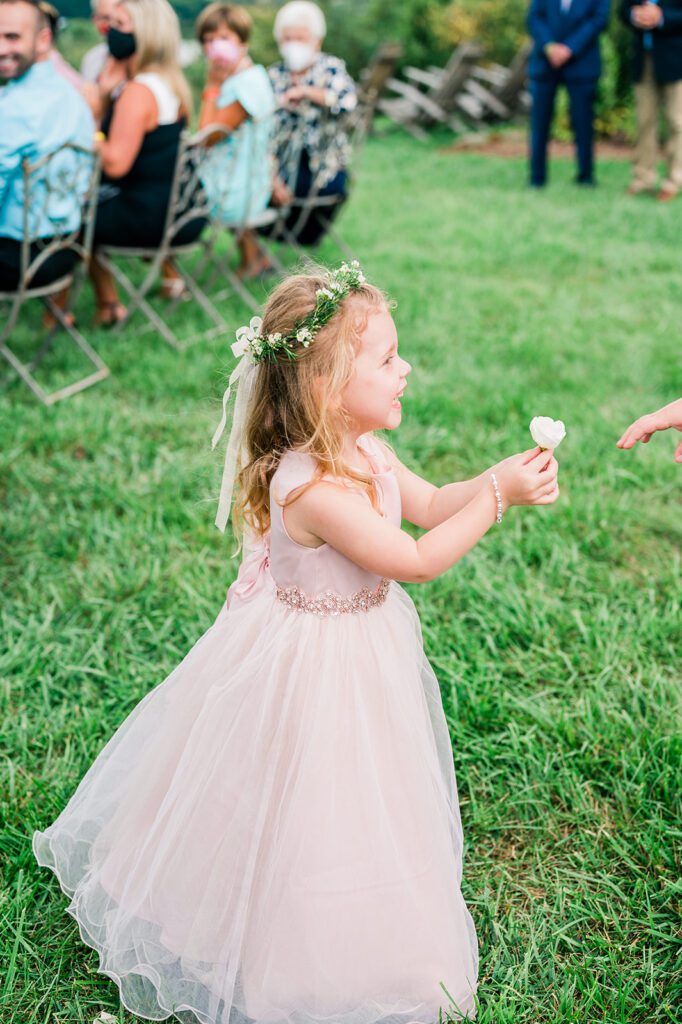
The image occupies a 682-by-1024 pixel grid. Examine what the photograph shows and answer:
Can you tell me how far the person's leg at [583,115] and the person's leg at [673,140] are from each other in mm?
735

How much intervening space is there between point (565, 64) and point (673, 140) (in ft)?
4.32

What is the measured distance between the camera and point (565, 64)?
9.73 meters

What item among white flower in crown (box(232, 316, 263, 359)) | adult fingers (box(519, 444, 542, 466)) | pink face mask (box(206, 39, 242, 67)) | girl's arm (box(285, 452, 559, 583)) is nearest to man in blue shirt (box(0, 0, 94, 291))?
pink face mask (box(206, 39, 242, 67))

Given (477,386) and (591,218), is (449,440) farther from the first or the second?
(591,218)

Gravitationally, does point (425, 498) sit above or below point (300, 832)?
above

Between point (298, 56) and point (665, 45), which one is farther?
point (665, 45)

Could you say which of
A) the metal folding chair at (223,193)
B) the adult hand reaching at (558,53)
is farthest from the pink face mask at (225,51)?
the adult hand reaching at (558,53)

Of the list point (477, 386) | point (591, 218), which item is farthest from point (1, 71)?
point (591, 218)

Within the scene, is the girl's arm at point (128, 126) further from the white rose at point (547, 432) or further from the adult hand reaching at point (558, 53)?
the adult hand reaching at point (558, 53)

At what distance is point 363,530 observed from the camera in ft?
5.51

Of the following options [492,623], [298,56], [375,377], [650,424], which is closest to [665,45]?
[298,56]

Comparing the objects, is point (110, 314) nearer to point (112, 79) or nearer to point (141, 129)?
point (141, 129)

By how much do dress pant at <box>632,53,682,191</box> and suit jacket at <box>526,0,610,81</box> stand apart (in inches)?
23.1

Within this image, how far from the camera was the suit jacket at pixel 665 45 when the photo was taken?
8711 millimetres
